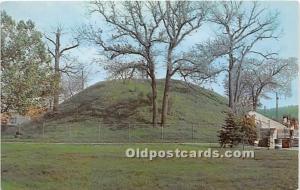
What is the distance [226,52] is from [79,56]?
1.32m

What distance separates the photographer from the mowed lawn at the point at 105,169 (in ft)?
24.3

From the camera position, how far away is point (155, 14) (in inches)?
292

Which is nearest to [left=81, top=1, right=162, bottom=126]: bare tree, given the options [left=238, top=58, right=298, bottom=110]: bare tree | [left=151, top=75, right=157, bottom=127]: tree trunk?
[left=151, top=75, right=157, bottom=127]: tree trunk

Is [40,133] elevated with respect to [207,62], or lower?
lower

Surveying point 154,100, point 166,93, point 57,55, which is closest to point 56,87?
point 57,55

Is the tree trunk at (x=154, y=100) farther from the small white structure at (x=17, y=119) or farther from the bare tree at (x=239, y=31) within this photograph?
the small white structure at (x=17, y=119)

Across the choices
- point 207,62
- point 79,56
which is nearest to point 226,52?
point 207,62

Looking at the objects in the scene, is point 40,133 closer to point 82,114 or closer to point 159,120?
point 82,114

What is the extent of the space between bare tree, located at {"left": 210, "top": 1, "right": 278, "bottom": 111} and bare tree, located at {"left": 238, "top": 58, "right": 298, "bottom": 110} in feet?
0.24

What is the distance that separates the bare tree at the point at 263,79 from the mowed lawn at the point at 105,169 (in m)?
0.55

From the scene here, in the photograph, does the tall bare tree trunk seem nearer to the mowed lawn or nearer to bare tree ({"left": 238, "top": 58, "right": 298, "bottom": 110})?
the mowed lawn

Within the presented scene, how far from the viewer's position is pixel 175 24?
296 inches

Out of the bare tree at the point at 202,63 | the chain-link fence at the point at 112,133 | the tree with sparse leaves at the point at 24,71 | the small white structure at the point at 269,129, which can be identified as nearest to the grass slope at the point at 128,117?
the chain-link fence at the point at 112,133

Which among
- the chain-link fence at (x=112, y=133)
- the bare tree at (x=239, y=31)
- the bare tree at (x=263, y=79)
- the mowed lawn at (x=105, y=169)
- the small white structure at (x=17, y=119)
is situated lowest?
the mowed lawn at (x=105, y=169)
